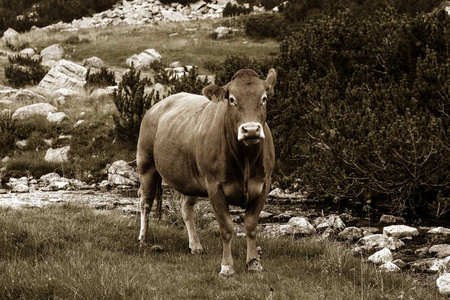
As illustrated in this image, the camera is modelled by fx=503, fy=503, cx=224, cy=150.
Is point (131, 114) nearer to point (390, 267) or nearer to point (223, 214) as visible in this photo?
point (223, 214)

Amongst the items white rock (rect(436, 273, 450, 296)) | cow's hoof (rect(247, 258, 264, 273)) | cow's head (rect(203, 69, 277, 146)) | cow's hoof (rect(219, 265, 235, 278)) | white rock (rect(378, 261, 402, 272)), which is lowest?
white rock (rect(378, 261, 402, 272))

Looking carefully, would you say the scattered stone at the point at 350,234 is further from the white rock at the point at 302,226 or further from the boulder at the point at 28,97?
the boulder at the point at 28,97

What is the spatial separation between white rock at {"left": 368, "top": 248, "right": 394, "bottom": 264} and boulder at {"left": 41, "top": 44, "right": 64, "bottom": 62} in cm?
2643

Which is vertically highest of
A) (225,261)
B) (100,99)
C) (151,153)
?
(151,153)

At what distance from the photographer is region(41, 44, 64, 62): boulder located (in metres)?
29.1

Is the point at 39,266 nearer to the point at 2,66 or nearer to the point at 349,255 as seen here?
the point at 349,255

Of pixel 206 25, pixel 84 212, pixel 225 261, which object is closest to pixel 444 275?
pixel 225 261

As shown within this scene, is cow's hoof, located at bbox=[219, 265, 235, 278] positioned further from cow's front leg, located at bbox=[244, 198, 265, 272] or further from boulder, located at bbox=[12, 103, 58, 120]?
boulder, located at bbox=[12, 103, 58, 120]

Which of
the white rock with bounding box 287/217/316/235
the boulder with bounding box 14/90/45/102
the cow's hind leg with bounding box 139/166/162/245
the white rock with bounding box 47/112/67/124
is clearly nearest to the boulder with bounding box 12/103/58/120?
the white rock with bounding box 47/112/67/124

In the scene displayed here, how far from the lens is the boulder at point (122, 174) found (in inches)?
498

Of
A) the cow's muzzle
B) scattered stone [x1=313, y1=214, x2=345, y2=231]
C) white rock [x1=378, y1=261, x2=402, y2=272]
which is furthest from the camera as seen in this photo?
scattered stone [x1=313, y1=214, x2=345, y2=231]

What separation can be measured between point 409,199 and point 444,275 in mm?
3904

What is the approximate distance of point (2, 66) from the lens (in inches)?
1037

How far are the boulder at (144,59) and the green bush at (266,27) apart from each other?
7897 mm
